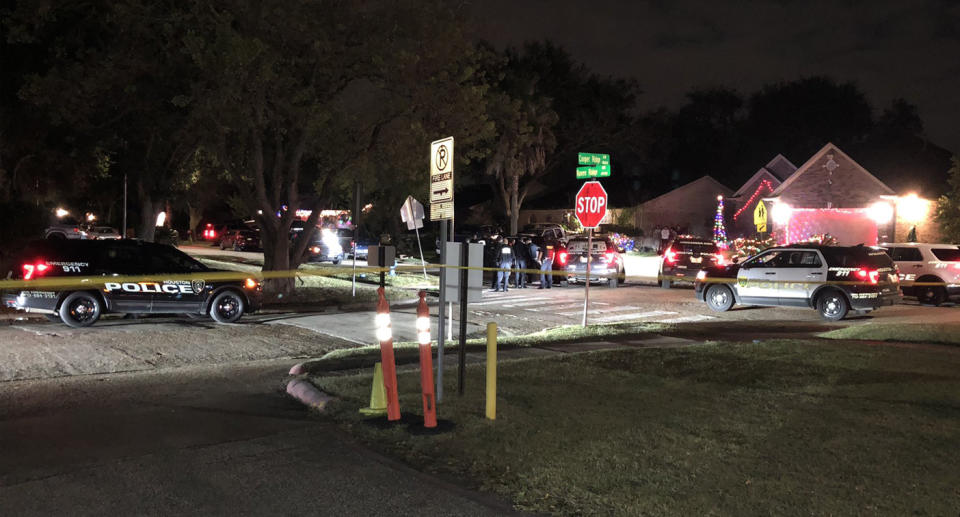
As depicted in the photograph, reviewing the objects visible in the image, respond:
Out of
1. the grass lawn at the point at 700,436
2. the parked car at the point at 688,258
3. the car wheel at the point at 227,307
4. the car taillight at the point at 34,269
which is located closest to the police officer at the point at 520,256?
the parked car at the point at 688,258

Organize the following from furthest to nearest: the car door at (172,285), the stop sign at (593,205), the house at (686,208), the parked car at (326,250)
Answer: the house at (686,208) → the parked car at (326,250) → the stop sign at (593,205) → the car door at (172,285)

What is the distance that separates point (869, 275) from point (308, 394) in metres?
13.9

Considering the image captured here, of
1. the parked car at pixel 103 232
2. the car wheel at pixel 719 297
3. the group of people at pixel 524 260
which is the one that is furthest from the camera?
the parked car at pixel 103 232

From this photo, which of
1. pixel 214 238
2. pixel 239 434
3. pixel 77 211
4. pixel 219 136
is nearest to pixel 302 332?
pixel 219 136

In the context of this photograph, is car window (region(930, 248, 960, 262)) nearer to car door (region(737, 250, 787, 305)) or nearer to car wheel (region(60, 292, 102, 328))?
car door (region(737, 250, 787, 305))

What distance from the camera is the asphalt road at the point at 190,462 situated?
5.34m

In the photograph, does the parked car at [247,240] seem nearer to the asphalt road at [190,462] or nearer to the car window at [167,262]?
the car window at [167,262]

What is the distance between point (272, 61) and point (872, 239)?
29.3 metres

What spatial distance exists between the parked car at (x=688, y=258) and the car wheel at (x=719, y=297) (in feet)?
20.9

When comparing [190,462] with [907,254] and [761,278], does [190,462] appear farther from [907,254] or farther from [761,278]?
[907,254]

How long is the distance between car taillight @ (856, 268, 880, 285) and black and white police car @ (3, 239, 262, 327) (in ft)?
43.3

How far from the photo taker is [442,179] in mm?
8664

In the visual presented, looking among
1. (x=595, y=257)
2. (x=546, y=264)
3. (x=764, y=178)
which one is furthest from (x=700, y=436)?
(x=764, y=178)

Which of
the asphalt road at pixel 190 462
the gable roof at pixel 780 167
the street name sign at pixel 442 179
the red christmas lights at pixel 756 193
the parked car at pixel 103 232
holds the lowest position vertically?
the asphalt road at pixel 190 462
